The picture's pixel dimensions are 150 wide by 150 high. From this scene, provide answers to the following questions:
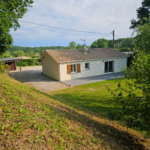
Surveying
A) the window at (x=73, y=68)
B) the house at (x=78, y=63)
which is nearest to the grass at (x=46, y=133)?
the house at (x=78, y=63)

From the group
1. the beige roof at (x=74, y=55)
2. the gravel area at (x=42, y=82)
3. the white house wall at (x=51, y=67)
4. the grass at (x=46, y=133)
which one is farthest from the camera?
the white house wall at (x=51, y=67)

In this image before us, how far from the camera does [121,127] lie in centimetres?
523

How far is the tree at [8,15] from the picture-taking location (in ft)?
35.7

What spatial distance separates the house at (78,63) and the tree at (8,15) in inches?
209

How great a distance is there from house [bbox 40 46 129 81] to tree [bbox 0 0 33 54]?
209 inches

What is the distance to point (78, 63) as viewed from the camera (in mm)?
16609

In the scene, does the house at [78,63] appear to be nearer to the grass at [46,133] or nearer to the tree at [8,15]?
the tree at [8,15]

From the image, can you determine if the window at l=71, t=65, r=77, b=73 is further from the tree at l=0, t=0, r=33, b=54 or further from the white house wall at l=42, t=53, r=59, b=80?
the tree at l=0, t=0, r=33, b=54

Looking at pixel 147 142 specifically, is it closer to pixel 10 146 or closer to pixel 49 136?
pixel 49 136

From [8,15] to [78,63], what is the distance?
9.33 m

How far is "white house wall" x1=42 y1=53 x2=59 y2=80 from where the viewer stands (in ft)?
53.0

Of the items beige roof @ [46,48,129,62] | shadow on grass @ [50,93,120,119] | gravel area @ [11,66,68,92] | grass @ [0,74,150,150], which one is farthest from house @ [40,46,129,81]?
grass @ [0,74,150,150]

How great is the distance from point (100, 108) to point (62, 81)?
8.83m

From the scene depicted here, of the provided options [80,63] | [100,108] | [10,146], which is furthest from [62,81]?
[10,146]
